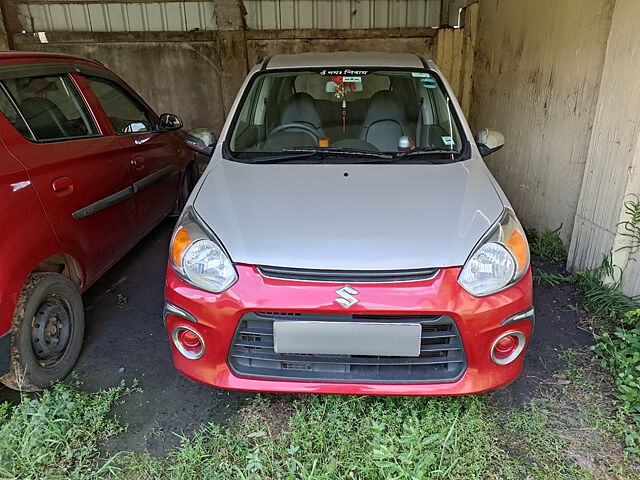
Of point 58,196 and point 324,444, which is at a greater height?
point 58,196

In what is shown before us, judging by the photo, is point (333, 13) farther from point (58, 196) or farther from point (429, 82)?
point (58, 196)

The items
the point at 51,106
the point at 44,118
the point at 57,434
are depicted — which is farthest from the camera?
the point at 51,106

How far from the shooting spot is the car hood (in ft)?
6.31

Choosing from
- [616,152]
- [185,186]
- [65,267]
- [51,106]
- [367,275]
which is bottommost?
[185,186]

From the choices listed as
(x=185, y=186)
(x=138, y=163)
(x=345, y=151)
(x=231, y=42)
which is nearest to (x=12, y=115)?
(x=138, y=163)

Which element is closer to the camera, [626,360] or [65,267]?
[626,360]

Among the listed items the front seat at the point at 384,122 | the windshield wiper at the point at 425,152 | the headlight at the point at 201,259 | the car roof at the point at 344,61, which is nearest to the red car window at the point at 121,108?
the car roof at the point at 344,61

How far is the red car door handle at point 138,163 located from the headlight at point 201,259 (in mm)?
1565

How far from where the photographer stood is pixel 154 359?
2.75m

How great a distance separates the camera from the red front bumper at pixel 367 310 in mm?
1854

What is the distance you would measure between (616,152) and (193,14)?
5.84 meters

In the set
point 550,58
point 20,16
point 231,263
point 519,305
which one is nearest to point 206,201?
point 231,263

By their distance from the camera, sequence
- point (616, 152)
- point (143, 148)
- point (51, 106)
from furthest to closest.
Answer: point (143, 148)
point (616, 152)
point (51, 106)

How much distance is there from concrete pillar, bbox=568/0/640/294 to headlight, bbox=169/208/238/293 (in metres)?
2.55
